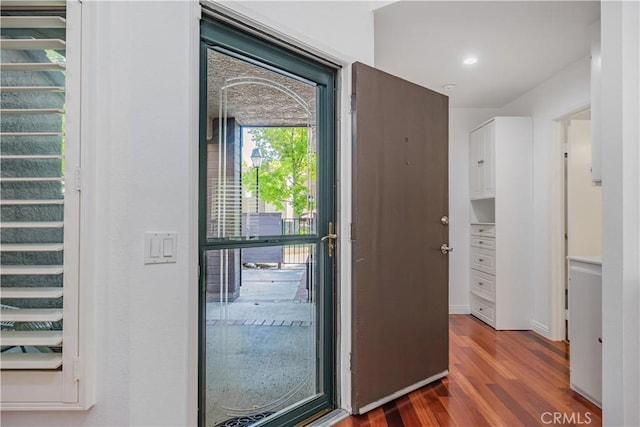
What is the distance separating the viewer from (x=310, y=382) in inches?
83.4

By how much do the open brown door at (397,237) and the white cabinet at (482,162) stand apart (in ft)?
5.20

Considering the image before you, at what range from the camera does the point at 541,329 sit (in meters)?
3.69

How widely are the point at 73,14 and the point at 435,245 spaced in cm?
232

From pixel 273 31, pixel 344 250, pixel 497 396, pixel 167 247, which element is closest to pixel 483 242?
pixel 497 396

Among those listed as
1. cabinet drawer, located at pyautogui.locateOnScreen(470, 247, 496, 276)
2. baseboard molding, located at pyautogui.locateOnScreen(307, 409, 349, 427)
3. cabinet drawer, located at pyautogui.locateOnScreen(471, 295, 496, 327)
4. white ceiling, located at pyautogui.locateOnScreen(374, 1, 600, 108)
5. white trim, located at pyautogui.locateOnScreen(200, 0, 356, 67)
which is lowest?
baseboard molding, located at pyautogui.locateOnScreen(307, 409, 349, 427)

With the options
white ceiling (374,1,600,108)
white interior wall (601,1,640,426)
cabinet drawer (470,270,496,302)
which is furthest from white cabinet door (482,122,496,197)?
white interior wall (601,1,640,426)

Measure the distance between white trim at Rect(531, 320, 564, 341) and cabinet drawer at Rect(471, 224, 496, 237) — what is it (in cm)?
97

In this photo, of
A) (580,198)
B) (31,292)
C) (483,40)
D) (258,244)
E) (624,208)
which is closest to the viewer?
(31,292)

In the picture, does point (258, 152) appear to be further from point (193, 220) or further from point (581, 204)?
point (581, 204)

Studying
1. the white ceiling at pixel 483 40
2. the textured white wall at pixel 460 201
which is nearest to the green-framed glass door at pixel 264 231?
the white ceiling at pixel 483 40

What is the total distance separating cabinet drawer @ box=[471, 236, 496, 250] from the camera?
3.98 m

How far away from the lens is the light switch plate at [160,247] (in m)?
1.31

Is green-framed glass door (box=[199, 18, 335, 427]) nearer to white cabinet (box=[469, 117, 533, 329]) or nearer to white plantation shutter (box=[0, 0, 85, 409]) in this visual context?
white plantation shutter (box=[0, 0, 85, 409])

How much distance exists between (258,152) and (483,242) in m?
3.18
